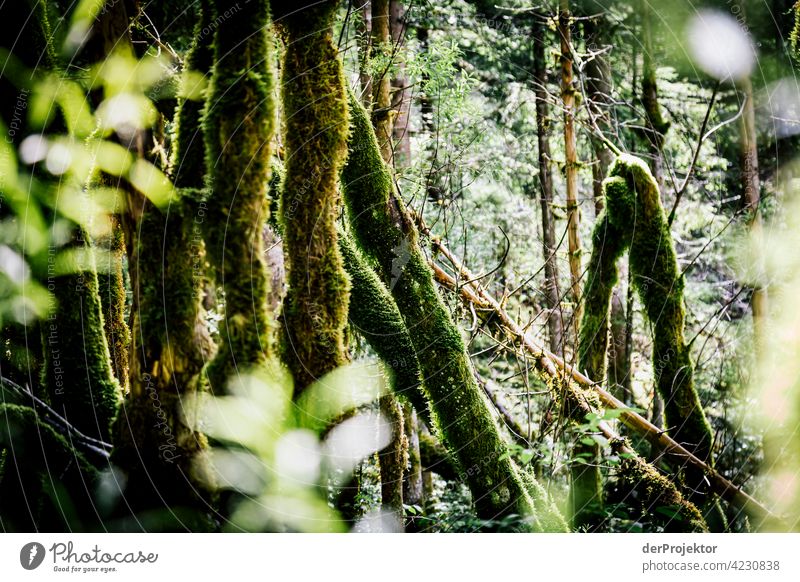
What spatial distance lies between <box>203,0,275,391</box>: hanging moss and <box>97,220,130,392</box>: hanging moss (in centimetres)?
93

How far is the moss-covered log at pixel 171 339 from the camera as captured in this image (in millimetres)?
2260

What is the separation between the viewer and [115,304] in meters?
2.96

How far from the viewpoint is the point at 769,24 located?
4.66 metres

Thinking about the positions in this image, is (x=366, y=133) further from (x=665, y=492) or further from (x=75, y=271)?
(x=665, y=492)

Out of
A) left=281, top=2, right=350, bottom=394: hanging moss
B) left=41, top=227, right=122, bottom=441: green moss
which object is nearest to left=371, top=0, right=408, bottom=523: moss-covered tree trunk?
left=281, top=2, right=350, bottom=394: hanging moss

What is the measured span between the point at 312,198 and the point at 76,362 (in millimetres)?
1350

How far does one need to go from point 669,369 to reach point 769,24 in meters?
3.30

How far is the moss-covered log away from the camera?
226cm

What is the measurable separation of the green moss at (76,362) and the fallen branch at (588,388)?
191cm

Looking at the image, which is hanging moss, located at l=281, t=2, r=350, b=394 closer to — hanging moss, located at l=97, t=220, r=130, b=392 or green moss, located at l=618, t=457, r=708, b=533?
hanging moss, located at l=97, t=220, r=130, b=392

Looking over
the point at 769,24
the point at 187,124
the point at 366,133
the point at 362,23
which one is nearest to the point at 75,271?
the point at 187,124

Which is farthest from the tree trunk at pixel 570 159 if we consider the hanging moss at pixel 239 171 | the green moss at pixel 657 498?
the hanging moss at pixel 239 171

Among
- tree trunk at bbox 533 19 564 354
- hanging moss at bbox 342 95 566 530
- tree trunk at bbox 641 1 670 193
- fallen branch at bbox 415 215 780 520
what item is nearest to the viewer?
hanging moss at bbox 342 95 566 530

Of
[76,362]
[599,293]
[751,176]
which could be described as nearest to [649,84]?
[751,176]
